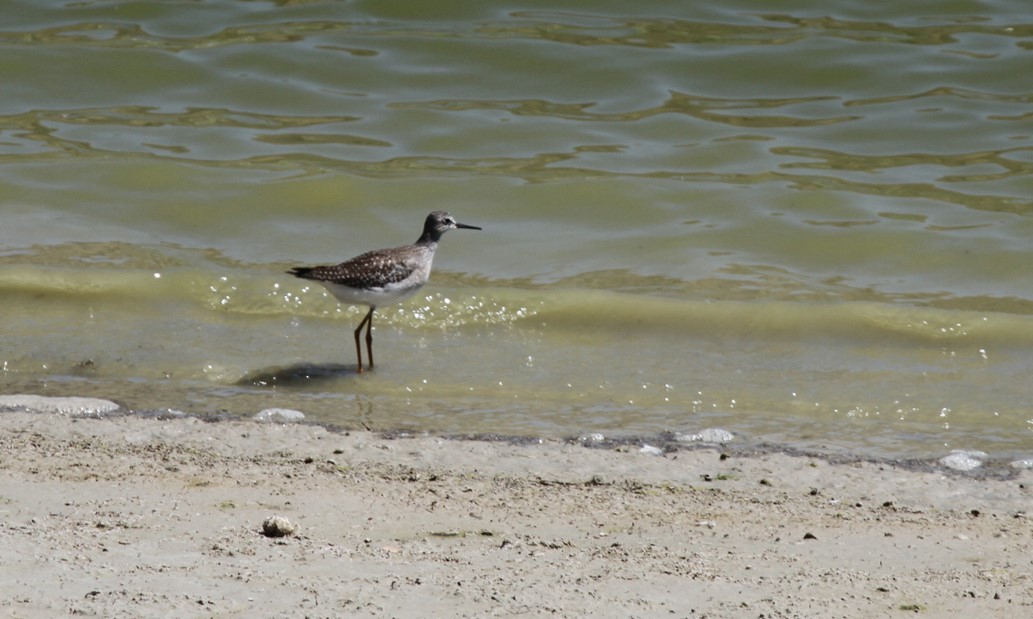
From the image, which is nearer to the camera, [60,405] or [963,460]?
[963,460]

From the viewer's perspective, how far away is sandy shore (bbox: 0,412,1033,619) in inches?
163

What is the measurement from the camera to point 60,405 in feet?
22.5

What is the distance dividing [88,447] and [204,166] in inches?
256

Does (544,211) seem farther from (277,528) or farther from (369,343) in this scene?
(277,528)

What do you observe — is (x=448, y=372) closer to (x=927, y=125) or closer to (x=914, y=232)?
(x=914, y=232)

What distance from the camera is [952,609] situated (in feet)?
13.8

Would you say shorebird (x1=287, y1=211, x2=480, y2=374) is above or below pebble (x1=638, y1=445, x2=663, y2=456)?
above

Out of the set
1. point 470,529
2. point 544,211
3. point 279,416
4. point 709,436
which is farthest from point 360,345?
point 470,529

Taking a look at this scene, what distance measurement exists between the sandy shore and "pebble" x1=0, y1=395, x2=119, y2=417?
286 millimetres

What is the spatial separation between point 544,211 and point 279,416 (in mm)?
4751

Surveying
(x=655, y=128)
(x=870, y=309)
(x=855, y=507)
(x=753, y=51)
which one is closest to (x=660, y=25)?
(x=753, y=51)

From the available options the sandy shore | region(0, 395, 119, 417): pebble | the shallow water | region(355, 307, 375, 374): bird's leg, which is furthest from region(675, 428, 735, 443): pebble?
region(0, 395, 119, 417): pebble

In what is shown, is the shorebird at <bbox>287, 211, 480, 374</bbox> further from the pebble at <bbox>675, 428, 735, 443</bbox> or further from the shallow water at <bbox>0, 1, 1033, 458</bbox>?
the pebble at <bbox>675, 428, 735, 443</bbox>

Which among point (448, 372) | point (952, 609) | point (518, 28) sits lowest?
point (448, 372)
